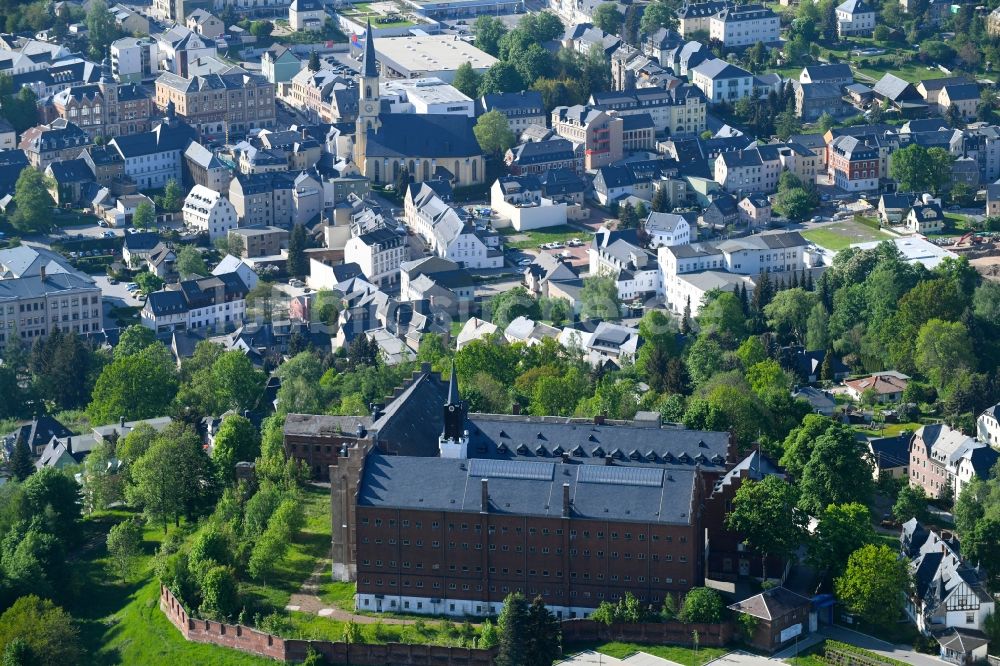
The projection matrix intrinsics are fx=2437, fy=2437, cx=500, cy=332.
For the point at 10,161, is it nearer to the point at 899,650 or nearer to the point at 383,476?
the point at 383,476

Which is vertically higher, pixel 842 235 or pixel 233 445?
pixel 233 445

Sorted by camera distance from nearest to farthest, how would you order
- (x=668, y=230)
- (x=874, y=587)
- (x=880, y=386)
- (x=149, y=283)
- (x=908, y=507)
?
1. (x=874, y=587)
2. (x=908, y=507)
3. (x=880, y=386)
4. (x=149, y=283)
5. (x=668, y=230)

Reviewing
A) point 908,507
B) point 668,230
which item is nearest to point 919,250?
point 668,230

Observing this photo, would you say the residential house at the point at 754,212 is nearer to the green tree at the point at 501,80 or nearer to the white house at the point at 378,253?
the white house at the point at 378,253

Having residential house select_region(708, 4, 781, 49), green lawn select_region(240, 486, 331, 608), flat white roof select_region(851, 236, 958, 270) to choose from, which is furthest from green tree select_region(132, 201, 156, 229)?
green lawn select_region(240, 486, 331, 608)

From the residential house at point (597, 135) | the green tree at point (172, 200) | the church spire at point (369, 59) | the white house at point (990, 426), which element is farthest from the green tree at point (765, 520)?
the church spire at point (369, 59)

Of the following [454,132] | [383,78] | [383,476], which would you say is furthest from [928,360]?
[383,78]

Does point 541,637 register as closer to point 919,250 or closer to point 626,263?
point 626,263
